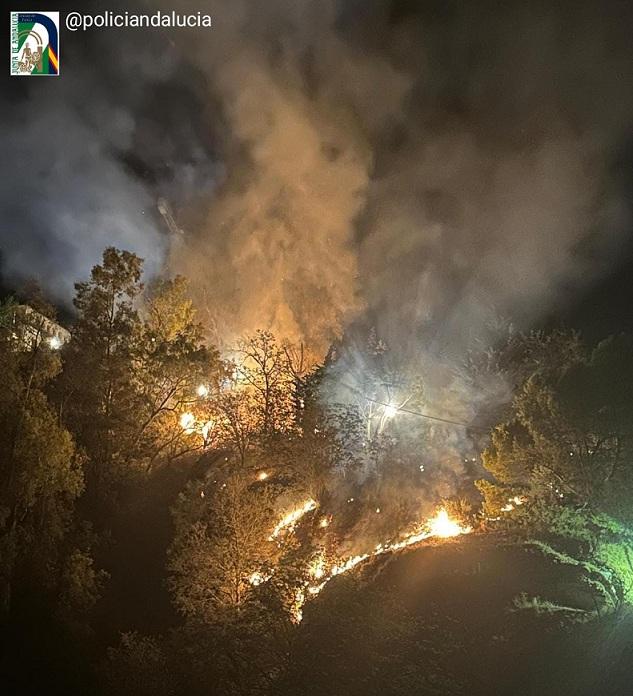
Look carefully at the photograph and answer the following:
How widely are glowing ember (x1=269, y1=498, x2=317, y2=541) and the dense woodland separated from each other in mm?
407

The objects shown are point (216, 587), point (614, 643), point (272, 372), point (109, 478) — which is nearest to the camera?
point (614, 643)

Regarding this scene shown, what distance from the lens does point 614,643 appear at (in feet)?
46.7

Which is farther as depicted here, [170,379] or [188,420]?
[188,420]

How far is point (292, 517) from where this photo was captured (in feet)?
82.2

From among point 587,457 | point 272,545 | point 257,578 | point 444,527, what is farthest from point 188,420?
point 587,457

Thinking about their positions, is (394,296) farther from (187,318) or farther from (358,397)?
(187,318)

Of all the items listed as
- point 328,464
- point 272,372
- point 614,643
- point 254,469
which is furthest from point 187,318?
point 614,643

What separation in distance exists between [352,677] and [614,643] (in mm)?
7193

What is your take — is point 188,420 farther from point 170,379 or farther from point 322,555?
point 322,555

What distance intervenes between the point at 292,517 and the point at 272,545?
5.09m

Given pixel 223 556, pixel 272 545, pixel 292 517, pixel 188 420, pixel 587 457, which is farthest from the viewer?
pixel 188 420

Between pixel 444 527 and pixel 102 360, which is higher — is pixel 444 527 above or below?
below

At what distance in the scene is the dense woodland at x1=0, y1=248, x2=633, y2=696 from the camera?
14.8 m

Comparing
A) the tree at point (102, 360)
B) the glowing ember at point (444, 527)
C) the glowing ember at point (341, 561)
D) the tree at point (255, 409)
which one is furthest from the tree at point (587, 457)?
the tree at point (102, 360)
